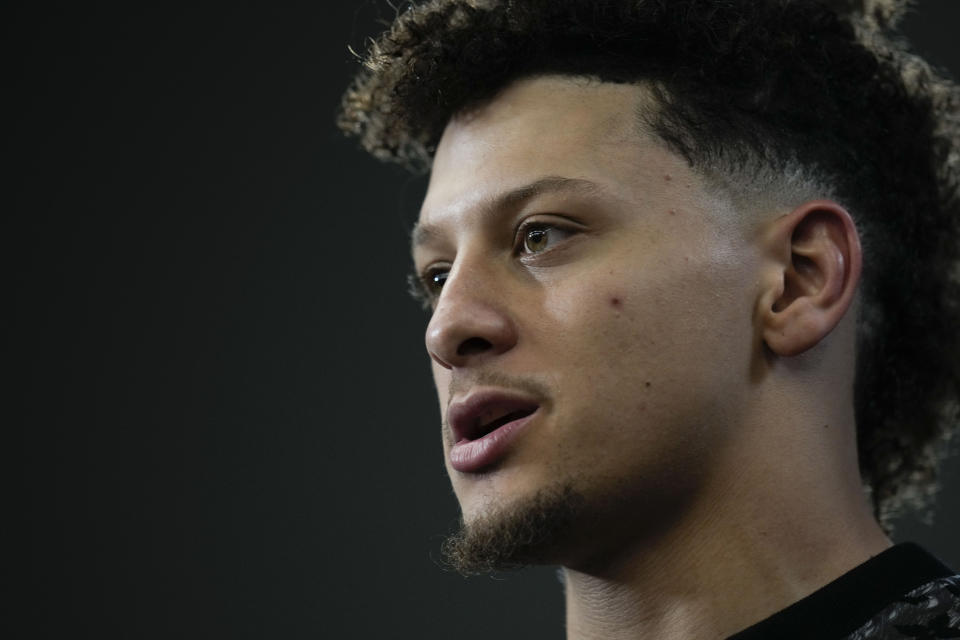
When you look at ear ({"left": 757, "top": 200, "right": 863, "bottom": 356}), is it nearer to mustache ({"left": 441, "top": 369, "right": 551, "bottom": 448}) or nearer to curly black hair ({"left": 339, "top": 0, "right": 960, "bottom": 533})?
curly black hair ({"left": 339, "top": 0, "right": 960, "bottom": 533})

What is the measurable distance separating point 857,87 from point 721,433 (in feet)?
1.85

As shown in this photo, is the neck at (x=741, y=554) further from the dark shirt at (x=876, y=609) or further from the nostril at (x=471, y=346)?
the nostril at (x=471, y=346)

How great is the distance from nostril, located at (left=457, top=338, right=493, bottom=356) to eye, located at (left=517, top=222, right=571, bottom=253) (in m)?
0.13

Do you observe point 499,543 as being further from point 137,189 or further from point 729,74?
point 137,189

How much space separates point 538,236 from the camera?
1596 mm

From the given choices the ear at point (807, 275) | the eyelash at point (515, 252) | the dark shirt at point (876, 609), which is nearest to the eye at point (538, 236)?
the eyelash at point (515, 252)

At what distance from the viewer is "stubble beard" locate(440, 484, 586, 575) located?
1.48 metres

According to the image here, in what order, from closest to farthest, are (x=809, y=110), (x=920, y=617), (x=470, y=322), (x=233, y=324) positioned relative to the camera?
1. (x=920, y=617)
2. (x=470, y=322)
3. (x=809, y=110)
4. (x=233, y=324)

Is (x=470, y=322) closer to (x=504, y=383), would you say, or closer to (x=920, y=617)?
(x=504, y=383)

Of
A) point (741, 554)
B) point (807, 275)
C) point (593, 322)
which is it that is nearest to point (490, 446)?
point (593, 322)

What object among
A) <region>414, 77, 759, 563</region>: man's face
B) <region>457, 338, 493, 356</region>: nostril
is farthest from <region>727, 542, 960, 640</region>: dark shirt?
<region>457, 338, 493, 356</region>: nostril

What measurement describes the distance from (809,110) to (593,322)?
0.45 m

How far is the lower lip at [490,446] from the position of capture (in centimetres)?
151

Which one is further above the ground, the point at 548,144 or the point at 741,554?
the point at 548,144
